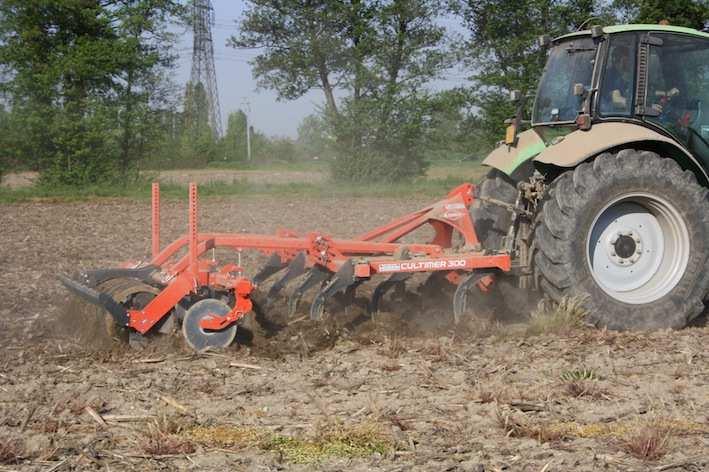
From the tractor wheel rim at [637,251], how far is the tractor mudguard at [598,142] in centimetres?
45

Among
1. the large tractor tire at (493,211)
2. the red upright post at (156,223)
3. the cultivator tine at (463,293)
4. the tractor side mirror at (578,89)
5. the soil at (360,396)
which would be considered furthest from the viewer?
the large tractor tire at (493,211)

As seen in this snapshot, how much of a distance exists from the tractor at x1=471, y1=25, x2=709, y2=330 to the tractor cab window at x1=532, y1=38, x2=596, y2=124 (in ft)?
0.05

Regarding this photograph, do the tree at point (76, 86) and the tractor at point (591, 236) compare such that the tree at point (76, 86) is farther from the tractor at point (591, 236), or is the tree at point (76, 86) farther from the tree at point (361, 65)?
the tractor at point (591, 236)

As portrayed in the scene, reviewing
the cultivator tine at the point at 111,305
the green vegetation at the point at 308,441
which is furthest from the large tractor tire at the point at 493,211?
the green vegetation at the point at 308,441

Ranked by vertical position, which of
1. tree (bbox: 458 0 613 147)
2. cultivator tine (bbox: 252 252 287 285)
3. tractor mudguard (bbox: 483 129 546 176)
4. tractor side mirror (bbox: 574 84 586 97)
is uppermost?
tree (bbox: 458 0 613 147)

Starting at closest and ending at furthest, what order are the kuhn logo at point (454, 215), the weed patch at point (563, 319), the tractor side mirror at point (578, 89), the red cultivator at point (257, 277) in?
the red cultivator at point (257, 277), the weed patch at point (563, 319), the tractor side mirror at point (578, 89), the kuhn logo at point (454, 215)

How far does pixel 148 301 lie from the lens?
5.67 metres

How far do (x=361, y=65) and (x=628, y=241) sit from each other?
68.2 ft

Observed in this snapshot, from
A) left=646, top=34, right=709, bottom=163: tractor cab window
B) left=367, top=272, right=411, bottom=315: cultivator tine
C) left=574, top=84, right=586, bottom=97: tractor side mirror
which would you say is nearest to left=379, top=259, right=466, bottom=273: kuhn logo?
left=367, top=272, right=411, bottom=315: cultivator tine

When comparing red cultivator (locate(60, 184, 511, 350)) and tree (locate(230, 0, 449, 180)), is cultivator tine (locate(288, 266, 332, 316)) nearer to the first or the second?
red cultivator (locate(60, 184, 511, 350))

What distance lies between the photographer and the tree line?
22.5 m

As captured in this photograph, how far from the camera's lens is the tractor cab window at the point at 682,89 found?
6.16m

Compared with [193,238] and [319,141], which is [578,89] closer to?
[193,238]

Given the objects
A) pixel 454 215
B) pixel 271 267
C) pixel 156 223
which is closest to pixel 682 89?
pixel 454 215
